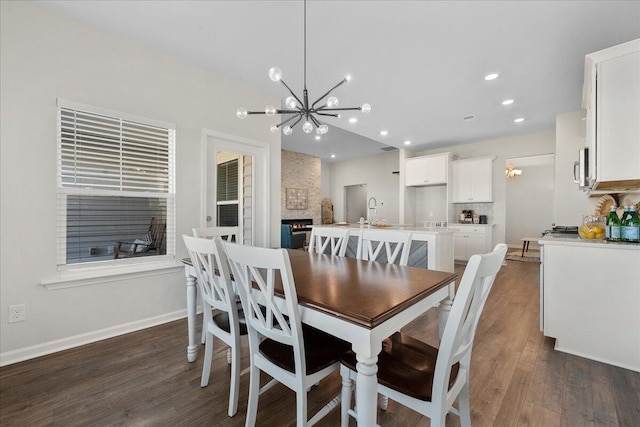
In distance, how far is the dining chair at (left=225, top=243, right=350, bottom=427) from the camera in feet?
3.61

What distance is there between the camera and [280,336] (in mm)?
1173

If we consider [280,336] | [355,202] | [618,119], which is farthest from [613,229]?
[355,202]

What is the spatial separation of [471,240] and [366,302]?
18.1 ft

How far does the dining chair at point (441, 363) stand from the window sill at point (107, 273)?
2265mm

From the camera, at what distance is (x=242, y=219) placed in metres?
3.64

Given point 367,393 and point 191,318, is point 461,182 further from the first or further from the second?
point 367,393

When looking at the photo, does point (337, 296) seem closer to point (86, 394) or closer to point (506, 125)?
point (86, 394)

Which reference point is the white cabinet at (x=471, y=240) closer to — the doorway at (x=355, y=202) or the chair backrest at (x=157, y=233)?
the doorway at (x=355, y=202)

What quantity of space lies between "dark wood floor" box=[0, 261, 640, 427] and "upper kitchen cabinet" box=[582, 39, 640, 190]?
142cm

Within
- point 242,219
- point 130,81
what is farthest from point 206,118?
point 242,219

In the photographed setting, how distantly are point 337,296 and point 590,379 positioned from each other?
1981mm

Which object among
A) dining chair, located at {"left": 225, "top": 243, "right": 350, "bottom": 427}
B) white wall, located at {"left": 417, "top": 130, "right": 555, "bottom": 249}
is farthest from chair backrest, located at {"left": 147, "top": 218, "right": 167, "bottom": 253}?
white wall, located at {"left": 417, "top": 130, "right": 555, "bottom": 249}

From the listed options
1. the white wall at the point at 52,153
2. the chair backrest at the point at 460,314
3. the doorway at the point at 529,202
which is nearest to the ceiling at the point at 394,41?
the white wall at the point at 52,153

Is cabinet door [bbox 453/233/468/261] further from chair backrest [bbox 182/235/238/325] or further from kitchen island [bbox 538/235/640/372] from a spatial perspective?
chair backrest [bbox 182/235/238/325]
